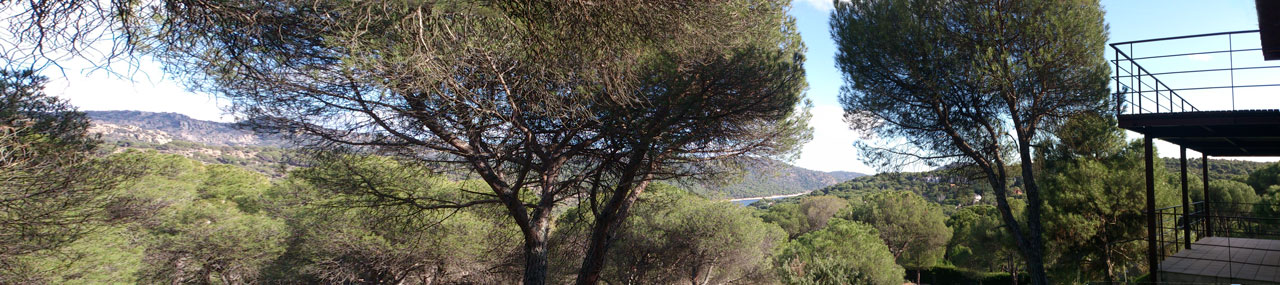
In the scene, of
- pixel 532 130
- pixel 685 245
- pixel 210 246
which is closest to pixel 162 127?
pixel 210 246

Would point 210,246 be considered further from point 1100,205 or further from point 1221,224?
point 1221,224

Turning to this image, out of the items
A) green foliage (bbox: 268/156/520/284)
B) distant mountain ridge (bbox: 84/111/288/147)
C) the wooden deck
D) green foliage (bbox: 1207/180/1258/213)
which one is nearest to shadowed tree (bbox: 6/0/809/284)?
the wooden deck

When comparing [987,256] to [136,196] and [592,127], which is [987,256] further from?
[136,196]

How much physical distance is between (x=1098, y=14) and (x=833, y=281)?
6530mm

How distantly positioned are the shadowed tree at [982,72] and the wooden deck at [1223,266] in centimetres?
153

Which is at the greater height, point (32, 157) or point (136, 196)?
point (32, 157)

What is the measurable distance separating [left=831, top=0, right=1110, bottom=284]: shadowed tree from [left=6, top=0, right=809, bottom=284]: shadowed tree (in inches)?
58.2

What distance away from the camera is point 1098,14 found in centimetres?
691

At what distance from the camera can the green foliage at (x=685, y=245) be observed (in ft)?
41.8

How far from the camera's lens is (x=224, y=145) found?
162ft

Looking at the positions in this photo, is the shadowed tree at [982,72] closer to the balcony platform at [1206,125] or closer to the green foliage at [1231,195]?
the balcony platform at [1206,125]

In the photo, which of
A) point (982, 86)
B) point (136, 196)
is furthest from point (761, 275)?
point (136, 196)

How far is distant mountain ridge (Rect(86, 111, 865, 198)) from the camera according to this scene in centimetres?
672

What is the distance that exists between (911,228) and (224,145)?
56265mm
